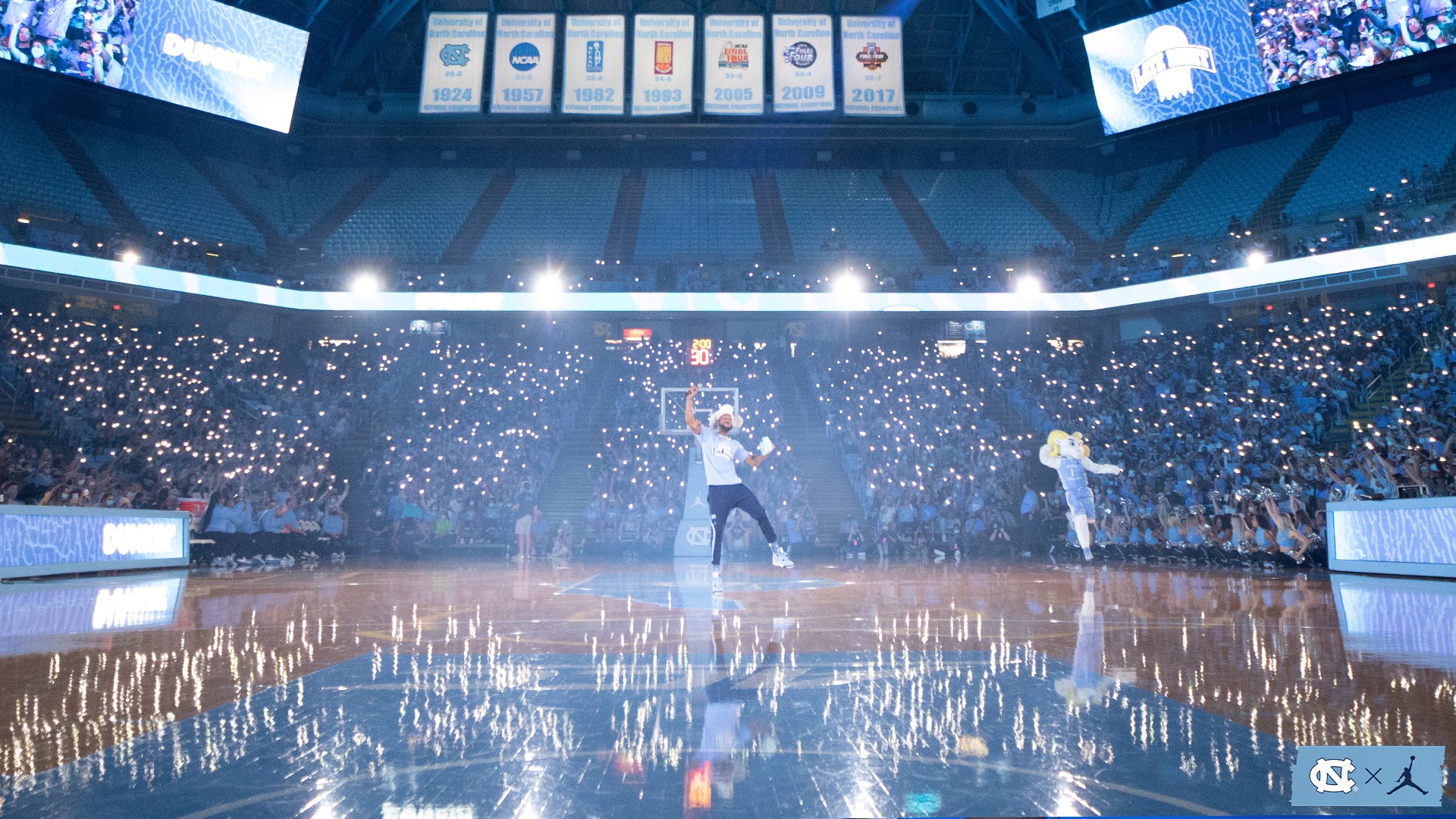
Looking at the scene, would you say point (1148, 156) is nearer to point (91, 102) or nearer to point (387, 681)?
point (387, 681)

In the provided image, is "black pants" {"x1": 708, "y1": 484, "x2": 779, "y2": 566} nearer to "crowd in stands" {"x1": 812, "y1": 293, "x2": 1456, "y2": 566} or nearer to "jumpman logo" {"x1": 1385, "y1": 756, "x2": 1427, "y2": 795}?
"jumpman logo" {"x1": 1385, "y1": 756, "x2": 1427, "y2": 795}

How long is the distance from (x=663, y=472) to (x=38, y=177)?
758 inches

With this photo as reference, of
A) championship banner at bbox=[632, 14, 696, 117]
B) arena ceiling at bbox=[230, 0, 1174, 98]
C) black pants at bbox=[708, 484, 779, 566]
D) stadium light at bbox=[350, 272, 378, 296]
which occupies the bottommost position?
black pants at bbox=[708, 484, 779, 566]

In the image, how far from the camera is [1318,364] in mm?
18656

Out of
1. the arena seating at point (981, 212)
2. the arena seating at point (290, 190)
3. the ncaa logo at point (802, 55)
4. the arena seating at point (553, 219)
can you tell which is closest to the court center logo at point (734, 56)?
the ncaa logo at point (802, 55)

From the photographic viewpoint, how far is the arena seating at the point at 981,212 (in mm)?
27578

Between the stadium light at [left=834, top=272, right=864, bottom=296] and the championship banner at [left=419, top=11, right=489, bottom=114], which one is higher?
the championship banner at [left=419, top=11, right=489, bottom=114]

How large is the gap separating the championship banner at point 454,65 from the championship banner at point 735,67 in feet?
19.9

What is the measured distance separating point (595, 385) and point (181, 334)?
11730 millimetres

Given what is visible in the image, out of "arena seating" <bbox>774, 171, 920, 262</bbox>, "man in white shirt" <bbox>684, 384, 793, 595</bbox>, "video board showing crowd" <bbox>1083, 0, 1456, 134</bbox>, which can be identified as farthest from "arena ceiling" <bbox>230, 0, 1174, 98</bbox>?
"man in white shirt" <bbox>684, 384, 793, 595</bbox>

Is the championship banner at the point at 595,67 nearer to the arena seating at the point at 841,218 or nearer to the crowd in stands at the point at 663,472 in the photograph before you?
the crowd in stands at the point at 663,472

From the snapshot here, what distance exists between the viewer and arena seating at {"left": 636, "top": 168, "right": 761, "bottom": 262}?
27.4 meters

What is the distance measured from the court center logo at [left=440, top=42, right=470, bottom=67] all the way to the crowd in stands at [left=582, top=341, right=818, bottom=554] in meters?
9.51

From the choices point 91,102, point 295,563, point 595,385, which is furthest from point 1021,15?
point 91,102
